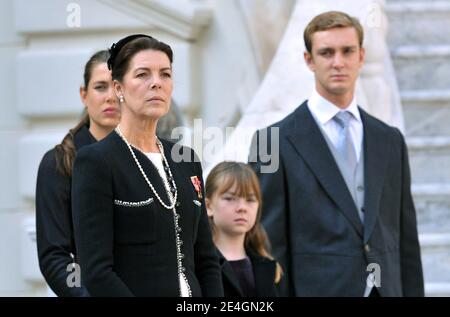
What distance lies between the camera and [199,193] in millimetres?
4551

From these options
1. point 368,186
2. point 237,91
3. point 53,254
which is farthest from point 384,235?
point 237,91

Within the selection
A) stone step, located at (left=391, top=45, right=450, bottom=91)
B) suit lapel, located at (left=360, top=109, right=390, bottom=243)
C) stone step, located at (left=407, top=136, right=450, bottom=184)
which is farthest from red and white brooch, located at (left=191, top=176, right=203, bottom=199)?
stone step, located at (left=391, top=45, right=450, bottom=91)

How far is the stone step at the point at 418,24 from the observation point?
8719 millimetres

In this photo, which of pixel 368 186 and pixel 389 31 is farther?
pixel 389 31

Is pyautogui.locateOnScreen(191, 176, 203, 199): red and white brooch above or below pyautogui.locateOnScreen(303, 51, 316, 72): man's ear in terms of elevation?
below

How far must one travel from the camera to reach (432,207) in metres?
7.70

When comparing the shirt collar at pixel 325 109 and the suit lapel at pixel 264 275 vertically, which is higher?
Answer: the shirt collar at pixel 325 109

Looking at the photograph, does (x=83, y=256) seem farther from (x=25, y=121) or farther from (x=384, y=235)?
(x=25, y=121)

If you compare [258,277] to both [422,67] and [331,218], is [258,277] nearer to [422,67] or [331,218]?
[331,218]

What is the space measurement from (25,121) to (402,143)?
3.09 m

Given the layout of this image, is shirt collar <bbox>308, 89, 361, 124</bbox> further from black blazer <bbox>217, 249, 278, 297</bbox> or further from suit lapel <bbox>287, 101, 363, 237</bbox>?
black blazer <bbox>217, 249, 278, 297</bbox>

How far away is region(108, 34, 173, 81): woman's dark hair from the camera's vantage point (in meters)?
4.42

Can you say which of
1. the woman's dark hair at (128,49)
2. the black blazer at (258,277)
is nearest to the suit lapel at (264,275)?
the black blazer at (258,277)

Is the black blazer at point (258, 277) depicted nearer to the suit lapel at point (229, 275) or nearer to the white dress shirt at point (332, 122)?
the suit lapel at point (229, 275)
